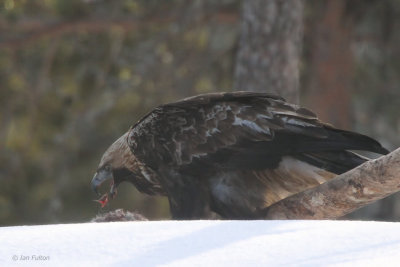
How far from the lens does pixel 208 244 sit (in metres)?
3.63

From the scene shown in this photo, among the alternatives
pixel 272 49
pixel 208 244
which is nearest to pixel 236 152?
pixel 208 244

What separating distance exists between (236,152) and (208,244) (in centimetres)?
241

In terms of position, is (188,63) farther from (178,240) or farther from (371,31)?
(178,240)

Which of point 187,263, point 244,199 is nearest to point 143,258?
point 187,263

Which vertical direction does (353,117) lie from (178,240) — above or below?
below

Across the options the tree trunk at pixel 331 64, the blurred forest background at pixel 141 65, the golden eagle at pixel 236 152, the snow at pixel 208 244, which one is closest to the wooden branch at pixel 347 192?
the golden eagle at pixel 236 152

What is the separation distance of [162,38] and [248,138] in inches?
246

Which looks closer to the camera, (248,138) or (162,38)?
(248,138)

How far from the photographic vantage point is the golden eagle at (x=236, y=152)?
5762 millimetres

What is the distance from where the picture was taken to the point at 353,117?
46.0 ft

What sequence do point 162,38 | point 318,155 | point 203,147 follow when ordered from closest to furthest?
point 318,155 → point 203,147 → point 162,38

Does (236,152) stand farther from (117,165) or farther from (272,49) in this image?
(272,49)

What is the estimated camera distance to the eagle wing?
5.72 metres

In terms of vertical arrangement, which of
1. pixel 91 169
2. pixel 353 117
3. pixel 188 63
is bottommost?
pixel 91 169
